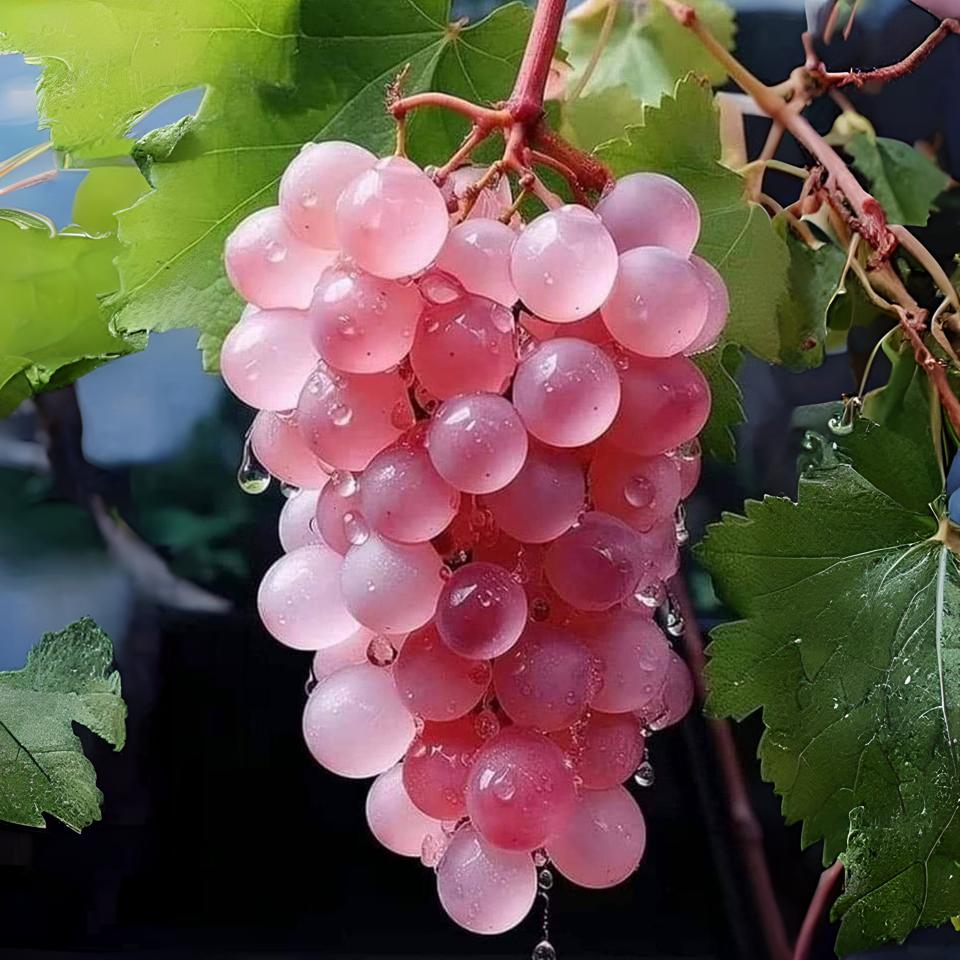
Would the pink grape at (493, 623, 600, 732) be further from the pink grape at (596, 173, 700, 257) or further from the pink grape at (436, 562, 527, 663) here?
the pink grape at (596, 173, 700, 257)

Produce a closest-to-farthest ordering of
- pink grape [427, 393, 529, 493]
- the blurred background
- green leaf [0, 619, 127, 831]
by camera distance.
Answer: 1. pink grape [427, 393, 529, 493]
2. green leaf [0, 619, 127, 831]
3. the blurred background

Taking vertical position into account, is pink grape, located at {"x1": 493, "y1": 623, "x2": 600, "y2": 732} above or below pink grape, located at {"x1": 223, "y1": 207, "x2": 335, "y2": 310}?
below

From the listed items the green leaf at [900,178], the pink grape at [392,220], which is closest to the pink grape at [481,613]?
the pink grape at [392,220]

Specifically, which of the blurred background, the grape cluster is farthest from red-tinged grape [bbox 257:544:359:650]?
the blurred background

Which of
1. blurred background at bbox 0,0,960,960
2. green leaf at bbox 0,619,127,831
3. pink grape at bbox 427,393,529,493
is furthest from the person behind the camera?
blurred background at bbox 0,0,960,960

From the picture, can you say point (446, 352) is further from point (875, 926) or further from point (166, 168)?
point (875, 926)

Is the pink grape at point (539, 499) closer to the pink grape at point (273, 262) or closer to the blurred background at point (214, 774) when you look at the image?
the pink grape at point (273, 262)

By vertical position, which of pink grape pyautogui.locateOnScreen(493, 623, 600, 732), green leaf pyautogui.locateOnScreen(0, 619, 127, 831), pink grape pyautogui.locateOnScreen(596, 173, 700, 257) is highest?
pink grape pyautogui.locateOnScreen(596, 173, 700, 257)
